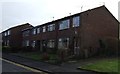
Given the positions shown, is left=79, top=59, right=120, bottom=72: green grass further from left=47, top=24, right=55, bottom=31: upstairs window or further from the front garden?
left=47, top=24, right=55, bottom=31: upstairs window

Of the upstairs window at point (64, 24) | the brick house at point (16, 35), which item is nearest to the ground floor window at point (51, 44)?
the upstairs window at point (64, 24)

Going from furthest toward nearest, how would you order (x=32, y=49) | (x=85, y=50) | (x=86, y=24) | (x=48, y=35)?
(x=32, y=49) < (x=48, y=35) < (x=86, y=24) < (x=85, y=50)

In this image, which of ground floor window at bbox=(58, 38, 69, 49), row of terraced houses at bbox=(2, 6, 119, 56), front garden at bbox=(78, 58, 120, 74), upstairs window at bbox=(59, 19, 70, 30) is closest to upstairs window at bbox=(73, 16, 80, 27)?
row of terraced houses at bbox=(2, 6, 119, 56)

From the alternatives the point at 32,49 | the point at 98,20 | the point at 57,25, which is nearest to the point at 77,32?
the point at 98,20

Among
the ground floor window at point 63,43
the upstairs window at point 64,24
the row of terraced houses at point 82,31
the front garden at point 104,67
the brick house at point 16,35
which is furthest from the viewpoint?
the brick house at point 16,35

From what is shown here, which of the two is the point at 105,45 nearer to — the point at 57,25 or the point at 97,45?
the point at 97,45

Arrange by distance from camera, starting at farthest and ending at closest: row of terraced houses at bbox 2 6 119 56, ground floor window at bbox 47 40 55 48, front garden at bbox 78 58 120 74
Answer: ground floor window at bbox 47 40 55 48
row of terraced houses at bbox 2 6 119 56
front garden at bbox 78 58 120 74

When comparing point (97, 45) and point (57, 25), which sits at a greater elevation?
point (57, 25)

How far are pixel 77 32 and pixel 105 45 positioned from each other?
4051mm

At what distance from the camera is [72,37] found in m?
35.4

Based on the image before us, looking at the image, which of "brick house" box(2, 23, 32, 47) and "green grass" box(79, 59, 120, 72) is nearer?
"green grass" box(79, 59, 120, 72)

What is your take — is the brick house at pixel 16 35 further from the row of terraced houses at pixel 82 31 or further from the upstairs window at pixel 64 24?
the upstairs window at pixel 64 24

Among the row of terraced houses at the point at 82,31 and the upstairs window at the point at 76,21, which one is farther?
the upstairs window at the point at 76,21

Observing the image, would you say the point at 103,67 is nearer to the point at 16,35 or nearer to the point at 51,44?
the point at 51,44
